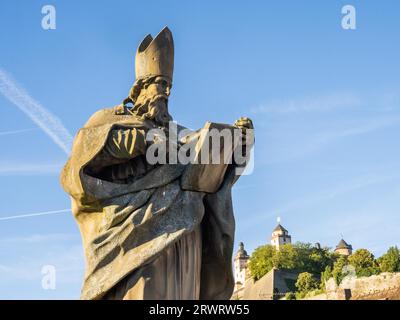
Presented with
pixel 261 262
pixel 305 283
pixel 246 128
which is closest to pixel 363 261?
pixel 305 283

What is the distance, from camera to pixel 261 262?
104125 mm

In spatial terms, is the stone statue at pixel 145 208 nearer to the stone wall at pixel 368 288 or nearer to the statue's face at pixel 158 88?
the statue's face at pixel 158 88

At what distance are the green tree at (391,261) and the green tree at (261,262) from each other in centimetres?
1989

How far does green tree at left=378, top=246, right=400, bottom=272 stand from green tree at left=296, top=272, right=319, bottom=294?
9.45m

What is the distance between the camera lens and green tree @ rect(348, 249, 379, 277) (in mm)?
90113

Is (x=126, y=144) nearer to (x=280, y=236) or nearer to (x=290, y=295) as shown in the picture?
(x=290, y=295)

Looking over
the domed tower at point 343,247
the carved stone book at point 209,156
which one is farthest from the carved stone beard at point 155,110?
the domed tower at point 343,247

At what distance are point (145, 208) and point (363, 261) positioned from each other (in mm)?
92712

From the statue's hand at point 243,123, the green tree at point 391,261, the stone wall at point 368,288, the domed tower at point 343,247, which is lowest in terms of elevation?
the statue's hand at point 243,123

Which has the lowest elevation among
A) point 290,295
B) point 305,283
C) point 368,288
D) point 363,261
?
point 368,288

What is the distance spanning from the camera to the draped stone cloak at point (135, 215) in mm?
6621
